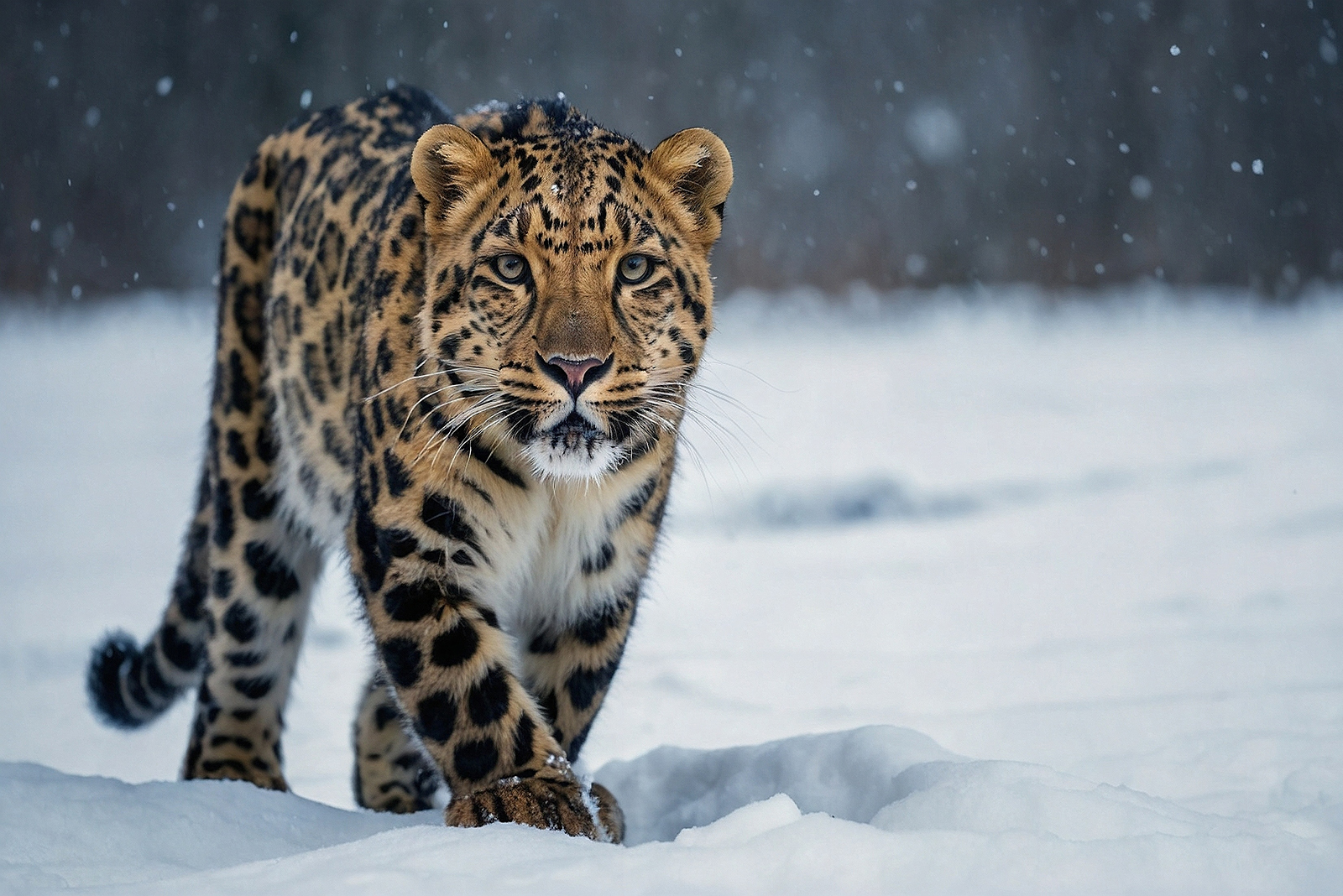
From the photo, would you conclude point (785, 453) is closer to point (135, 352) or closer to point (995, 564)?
point (995, 564)

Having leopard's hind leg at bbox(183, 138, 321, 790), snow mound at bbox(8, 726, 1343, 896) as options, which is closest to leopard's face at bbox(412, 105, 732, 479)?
snow mound at bbox(8, 726, 1343, 896)

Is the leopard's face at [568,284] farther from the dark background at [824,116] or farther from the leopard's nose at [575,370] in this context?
the dark background at [824,116]

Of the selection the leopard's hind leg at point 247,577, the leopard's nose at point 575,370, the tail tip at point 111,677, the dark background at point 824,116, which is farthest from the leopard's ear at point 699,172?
the dark background at point 824,116

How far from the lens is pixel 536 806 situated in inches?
111

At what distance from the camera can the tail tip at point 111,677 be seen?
4562mm

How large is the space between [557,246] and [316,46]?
491 inches

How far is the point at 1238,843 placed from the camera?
7.25 feet

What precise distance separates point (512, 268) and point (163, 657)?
233 centimetres

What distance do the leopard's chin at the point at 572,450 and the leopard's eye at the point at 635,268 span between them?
1.14 ft

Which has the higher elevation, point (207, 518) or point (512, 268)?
point (512, 268)

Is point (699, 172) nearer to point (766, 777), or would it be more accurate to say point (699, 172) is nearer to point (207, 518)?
point (766, 777)

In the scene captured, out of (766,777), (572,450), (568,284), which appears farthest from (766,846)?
(766,777)

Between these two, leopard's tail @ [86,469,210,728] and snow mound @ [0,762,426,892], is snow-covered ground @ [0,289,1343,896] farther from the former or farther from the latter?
leopard's tail @ [86,469,210,728]

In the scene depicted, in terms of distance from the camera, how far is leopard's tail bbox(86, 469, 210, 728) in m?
4.57
